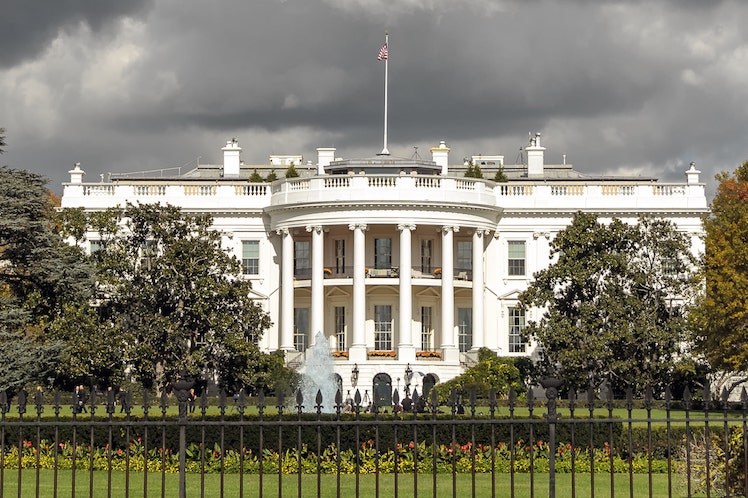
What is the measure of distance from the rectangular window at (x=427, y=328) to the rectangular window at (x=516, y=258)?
462 cm

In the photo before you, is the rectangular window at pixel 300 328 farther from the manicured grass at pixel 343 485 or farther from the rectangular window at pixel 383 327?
the manicured grass at pixel 343 485

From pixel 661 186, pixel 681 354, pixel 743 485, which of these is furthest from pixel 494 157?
pixel 743 485

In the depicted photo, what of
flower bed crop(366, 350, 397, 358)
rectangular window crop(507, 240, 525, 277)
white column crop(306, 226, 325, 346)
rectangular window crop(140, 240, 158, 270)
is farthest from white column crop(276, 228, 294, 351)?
rectangular window crop(507, 240, 525, 277)

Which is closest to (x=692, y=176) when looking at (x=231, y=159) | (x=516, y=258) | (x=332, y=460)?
(x=516, y=258)

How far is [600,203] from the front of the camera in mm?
74625

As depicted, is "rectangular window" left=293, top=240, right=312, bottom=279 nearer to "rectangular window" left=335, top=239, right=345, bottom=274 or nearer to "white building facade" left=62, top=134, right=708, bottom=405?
"white building facade" left=62, top=134, right=708, bottom=405

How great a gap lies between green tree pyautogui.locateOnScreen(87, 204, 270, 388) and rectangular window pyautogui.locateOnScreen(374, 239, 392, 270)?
12095 millimetres

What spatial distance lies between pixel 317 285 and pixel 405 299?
4.40m

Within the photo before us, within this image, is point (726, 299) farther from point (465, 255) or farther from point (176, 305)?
point (176, 305)

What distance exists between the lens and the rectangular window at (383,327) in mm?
72688

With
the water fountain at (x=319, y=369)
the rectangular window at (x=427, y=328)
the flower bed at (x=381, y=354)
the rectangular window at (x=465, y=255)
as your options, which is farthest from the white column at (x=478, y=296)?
the water fountain at (x=319, y=369)

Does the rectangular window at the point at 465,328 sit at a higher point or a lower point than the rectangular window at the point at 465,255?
lower

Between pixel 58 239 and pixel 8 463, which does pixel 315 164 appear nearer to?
pixel 58 239

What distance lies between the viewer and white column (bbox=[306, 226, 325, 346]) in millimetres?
70812
